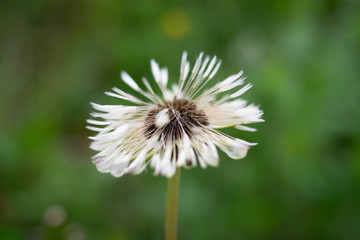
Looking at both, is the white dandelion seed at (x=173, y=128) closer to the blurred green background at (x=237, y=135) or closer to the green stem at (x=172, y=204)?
the green stem at (x=172, y=204)

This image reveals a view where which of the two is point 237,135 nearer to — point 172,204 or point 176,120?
point 176,120

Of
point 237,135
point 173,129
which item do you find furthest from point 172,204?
point 237,135

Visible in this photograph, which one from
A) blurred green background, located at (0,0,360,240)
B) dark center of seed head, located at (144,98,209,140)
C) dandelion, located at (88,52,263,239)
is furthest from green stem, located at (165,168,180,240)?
blurred green background, located at (0,0,360,240)
